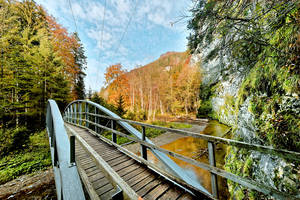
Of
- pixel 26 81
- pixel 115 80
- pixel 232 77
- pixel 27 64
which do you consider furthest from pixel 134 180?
pixel 115 80

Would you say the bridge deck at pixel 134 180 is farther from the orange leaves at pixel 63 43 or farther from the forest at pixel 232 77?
the orange leaves at pixel 63 43

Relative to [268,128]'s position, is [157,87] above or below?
above

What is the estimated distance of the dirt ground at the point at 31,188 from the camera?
238 centimetres

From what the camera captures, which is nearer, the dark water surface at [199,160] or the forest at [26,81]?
the dark water surface at [199,160]

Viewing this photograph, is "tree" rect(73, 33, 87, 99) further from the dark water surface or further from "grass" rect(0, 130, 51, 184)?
the dark water surface

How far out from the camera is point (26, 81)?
6.15 metres

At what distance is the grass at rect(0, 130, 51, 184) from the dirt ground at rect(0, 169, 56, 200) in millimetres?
286

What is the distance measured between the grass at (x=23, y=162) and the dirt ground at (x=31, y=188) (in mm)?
286

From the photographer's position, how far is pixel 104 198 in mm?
1411

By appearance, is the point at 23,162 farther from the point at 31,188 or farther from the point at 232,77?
the point at 232,77

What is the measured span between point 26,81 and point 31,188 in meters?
6.31

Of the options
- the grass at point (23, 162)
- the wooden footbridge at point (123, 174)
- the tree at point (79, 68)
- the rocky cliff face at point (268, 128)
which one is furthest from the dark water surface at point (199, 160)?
the tree at point (79, 68)

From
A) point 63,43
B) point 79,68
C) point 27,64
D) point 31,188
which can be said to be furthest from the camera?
point 79,68

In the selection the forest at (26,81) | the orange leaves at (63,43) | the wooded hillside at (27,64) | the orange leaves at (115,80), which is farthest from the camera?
the orange leaves at (115,80)
